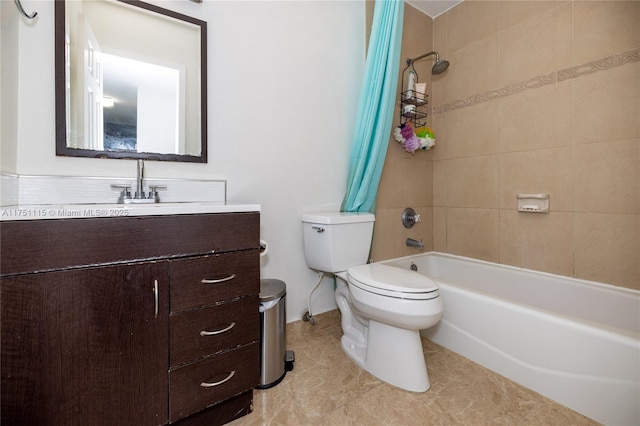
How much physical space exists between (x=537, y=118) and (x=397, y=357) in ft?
5.48

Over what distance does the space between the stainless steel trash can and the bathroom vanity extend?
0.54 ft

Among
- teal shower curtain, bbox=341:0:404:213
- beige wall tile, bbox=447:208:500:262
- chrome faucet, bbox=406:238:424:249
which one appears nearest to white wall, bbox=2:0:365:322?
teal shower curtain, bbox=341:0:404:213

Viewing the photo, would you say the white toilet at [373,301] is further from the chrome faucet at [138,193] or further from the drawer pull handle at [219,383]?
the chrome faucet at [138,193]

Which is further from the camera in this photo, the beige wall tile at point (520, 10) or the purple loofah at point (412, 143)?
the purple loofah at point (412, 143)

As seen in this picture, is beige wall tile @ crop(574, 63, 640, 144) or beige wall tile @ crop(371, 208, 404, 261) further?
beige wall tile @ crop(371, 208, 404, 261)

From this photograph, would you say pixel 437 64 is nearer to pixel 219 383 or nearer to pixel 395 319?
pixel 395 319

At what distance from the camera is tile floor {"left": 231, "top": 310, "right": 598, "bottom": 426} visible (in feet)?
3.66

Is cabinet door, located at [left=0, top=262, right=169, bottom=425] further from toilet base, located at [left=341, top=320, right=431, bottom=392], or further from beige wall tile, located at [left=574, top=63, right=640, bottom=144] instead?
beige wall tile, located at [left=574, top=63, right=640, bottom=144]

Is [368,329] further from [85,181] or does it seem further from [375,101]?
[85,181]

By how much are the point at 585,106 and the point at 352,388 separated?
196cm

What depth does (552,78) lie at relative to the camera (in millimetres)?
1694

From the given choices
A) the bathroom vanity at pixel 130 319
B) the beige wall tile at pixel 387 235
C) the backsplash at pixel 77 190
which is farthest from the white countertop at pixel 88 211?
the beige wall tile at pixel 387 235

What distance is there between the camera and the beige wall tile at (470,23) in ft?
6.41

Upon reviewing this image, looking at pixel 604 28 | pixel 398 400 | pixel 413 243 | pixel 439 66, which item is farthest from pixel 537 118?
pixel 398 400
